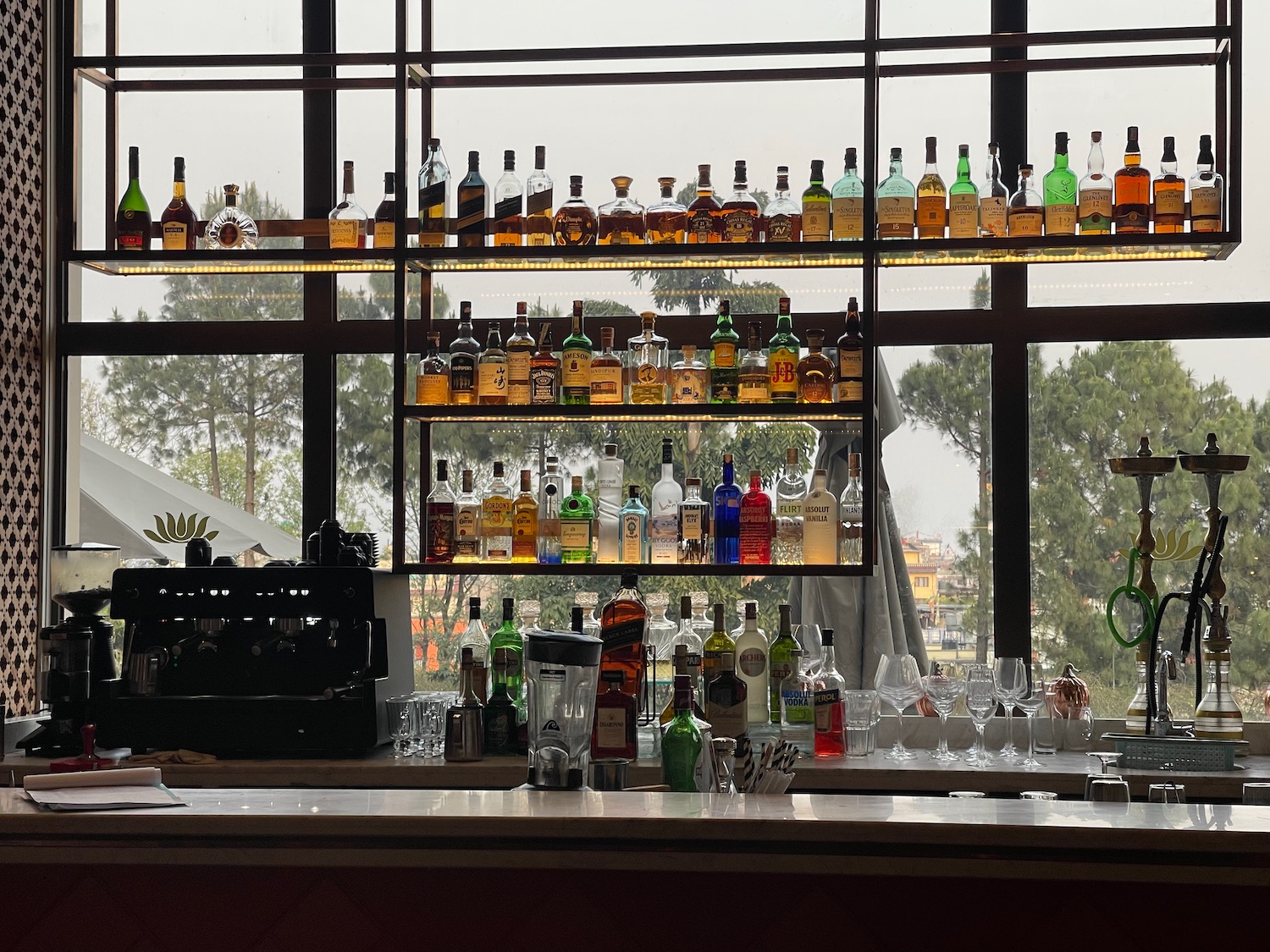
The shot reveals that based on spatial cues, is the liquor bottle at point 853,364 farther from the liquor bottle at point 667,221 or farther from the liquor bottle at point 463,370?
the liquor bottle at point 463,370

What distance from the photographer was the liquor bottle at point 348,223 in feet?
12.2

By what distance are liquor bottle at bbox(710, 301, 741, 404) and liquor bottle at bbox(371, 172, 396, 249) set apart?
3.20ft

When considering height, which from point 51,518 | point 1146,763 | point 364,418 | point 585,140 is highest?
point 585,140

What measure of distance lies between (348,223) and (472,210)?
370 mm

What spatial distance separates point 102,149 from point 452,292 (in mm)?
1242

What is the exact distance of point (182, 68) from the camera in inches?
158

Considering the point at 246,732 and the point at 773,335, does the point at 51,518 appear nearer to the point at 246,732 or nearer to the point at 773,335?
the point at 246,732

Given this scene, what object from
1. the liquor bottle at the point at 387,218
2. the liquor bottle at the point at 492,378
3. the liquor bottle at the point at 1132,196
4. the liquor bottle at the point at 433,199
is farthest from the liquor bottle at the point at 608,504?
the liquor bottle at the point at 1132,196

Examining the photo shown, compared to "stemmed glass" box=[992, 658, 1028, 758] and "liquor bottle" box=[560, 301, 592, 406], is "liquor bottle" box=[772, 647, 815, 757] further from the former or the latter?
"liquor bottle" box=[560, 301, 592, 406]

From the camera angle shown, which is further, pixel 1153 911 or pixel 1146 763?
pixel 1146 763

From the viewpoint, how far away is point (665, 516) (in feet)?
11.8

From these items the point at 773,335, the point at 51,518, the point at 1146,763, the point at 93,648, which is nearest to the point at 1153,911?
the point at 1146,763

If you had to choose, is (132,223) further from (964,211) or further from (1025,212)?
(1025,212)

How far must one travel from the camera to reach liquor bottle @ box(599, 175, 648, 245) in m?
3.63
